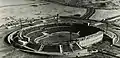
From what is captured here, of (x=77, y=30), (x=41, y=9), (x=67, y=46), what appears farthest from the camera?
(x=41, y=9)

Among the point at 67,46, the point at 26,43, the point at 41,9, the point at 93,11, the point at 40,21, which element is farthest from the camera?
the point at 41,9

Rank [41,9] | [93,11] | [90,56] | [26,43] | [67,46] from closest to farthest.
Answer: [90,56], [67,46], [26,43], [93,11], [41,9]

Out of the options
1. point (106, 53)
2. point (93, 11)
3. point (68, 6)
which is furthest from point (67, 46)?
point (68, 6)

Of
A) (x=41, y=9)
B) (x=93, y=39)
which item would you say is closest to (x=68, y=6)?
(x=41, y=9)

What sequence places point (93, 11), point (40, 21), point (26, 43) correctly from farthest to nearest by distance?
point (93, 11) → point (40, 21) → point (26, 43)

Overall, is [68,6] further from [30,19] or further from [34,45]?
[34,45]

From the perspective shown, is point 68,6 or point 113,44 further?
point 68,6

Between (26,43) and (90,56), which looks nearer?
(90,56)

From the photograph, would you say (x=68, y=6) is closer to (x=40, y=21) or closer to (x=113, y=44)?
(x=40, y=21)

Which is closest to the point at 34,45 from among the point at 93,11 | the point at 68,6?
the point at 93,11
